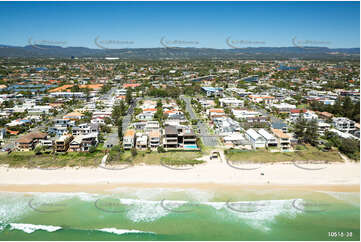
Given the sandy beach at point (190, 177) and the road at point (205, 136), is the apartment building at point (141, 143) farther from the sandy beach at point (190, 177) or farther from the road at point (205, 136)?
the road at point (205, 136)

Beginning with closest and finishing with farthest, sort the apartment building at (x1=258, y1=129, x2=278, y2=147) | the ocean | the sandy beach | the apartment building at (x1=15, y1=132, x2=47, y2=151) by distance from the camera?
the ocean
the sandy beach
the apartment building at (x1=15, y1=132, x2=47, y2=151)
the apartment building at (x1=258, y1=129, x2=278, y2=147)

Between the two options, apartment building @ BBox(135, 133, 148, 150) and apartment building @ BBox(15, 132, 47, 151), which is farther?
apartment building @ BBox(135, 133, 148, 150)

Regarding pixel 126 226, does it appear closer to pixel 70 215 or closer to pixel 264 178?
pixel 70 215

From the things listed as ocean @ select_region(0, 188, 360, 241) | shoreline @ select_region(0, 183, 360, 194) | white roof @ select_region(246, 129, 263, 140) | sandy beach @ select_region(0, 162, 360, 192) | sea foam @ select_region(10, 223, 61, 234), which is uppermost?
white roof @ select_region(246, 129, 263, 140)

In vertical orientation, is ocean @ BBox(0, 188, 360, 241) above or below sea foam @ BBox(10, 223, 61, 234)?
above

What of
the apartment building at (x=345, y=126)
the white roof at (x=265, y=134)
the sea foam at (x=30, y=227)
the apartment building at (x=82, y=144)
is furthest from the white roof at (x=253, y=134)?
the sea foam at (x=30, y=227)

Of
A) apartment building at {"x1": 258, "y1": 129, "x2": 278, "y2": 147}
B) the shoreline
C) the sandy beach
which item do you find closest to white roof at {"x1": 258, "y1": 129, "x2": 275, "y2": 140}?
apartment building at {"x1": 258, "y1": 129, "x2": 278, "y2": 147}

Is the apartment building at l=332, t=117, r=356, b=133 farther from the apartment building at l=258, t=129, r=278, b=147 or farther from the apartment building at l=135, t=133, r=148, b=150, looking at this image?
the apartment building at l=135, t=133, r=148, b=150

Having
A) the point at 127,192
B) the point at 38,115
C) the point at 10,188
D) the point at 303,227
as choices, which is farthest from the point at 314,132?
the point at 38,115

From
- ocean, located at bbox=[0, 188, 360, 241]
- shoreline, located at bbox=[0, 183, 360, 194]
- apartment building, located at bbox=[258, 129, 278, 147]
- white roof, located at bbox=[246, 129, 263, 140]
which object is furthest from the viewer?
white roof, located at bbox=[246, 129, 263, 140]
